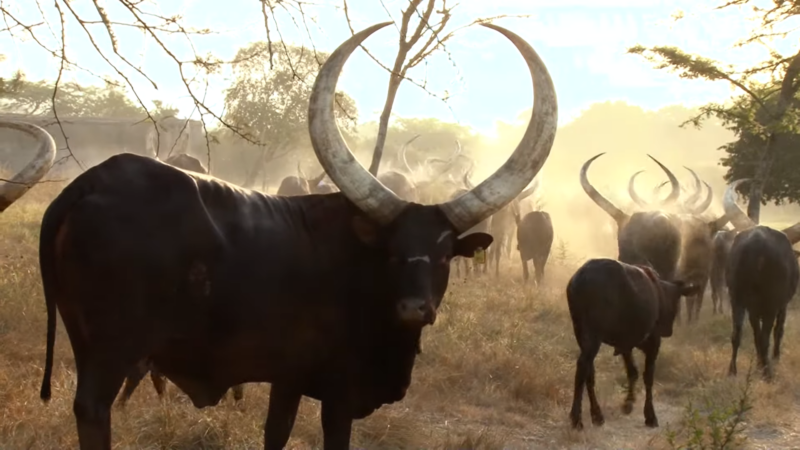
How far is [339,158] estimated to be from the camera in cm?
386

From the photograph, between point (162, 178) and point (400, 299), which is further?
point (400, 299)

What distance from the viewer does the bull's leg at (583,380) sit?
19.9 feet

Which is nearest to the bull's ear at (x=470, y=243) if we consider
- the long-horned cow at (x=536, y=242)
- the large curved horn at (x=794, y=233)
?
the large curved horn at (x=794, y=233)

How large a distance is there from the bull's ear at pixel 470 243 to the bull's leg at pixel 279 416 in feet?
3.86

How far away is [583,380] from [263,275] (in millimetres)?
3773

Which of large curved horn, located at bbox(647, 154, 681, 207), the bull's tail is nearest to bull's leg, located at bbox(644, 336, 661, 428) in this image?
the bull's tail

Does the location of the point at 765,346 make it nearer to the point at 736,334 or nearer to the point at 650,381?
the point at 736,334

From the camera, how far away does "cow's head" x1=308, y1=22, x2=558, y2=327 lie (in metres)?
3.55

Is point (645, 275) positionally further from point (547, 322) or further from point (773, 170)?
point (773, 170)

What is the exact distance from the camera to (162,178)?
303cm

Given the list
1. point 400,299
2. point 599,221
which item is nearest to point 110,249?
point 400,299

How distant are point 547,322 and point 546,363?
2.64m

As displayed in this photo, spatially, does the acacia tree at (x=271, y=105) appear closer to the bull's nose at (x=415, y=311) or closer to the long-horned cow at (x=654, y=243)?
the long-horned cow at (x=654, y=243)

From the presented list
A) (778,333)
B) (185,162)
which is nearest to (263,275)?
(778,333)
